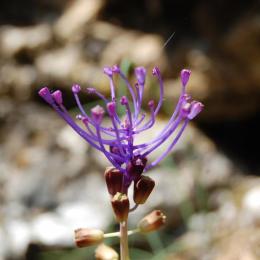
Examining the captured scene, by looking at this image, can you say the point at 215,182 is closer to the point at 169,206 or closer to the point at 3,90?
the point at 169,206

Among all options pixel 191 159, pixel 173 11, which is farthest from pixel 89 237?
pixel 173 11

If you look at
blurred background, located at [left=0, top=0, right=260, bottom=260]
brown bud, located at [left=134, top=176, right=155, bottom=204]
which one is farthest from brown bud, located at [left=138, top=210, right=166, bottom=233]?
blurred background, located at [left=0, top=0, right=260, bottom=260]

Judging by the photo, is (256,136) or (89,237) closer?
(89,237)

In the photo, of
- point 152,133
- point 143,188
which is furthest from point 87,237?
point 152,133

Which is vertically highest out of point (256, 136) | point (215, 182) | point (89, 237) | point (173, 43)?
point (173, 43)

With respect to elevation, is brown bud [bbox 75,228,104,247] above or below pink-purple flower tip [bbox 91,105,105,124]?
below

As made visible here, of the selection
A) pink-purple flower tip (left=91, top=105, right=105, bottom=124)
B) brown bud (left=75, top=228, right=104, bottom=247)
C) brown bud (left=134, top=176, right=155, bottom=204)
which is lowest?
brown bud (left=75, top=228, right=104, bottom=247)

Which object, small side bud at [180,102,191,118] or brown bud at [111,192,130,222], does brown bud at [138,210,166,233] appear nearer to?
brown bud at [111,192,130,222]
